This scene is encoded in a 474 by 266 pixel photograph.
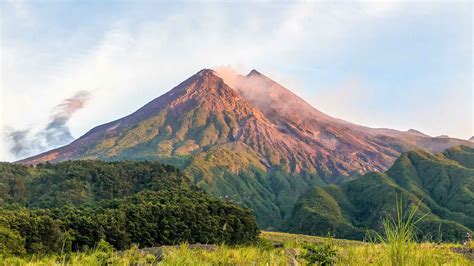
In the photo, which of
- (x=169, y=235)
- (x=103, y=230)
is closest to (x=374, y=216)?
(x=169, y=235)

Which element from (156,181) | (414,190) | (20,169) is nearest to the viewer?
(156,181)

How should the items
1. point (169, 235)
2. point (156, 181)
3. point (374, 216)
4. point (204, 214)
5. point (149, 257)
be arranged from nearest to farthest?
point (149, 257)
point (169, 235)
point (204, 214)
point (156, 181)
point (374, 216)

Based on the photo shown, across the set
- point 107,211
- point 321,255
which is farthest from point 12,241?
point 321,255

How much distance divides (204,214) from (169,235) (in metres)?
8.72

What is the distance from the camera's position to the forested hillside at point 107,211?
58625mm

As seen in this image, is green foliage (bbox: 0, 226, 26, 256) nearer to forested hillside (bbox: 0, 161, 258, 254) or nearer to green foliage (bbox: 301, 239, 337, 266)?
forested hillside (bbox: 0, 161, 258, 254)

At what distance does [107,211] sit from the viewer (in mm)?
71125

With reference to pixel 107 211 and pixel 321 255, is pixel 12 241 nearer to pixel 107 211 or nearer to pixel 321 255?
pixel 107 211

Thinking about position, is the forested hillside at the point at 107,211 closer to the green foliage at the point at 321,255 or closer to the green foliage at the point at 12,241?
the green foliage at the point at 12,241

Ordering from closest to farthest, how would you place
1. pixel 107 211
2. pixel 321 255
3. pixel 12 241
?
pixel 321 255 < pixel 12 241 < pixel 107 211

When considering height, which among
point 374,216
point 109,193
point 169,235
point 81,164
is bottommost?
point 374,216

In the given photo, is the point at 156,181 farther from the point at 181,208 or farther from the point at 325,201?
the point at 325,201

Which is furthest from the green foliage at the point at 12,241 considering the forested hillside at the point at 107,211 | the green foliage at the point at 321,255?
the green foliage at the point at 321,255

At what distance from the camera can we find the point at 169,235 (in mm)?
74438
